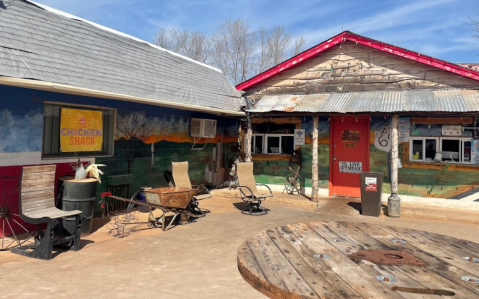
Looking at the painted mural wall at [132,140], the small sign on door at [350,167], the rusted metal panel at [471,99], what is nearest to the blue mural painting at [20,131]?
the painted mural wall at [132,140]

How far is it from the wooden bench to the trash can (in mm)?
6282

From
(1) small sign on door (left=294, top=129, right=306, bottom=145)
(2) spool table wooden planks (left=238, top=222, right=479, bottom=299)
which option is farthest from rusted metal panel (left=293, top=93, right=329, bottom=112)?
(2) spool table wooden planks (left=238, top=222, right=479, bottom=299)

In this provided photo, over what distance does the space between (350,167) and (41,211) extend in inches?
324

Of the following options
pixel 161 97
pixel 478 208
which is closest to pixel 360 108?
pixel 478 208

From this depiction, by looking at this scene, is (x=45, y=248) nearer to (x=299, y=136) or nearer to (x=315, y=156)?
(x=315, y=156)

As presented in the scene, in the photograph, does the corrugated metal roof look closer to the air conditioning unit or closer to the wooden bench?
the air conditioning unit

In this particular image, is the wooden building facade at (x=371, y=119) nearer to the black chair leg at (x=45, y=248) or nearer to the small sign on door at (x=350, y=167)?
the small sign on door at (x=350, y=167)

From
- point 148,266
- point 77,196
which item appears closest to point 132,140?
point 77,196

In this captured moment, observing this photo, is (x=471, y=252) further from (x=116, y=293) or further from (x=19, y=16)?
(x=19, y=16)

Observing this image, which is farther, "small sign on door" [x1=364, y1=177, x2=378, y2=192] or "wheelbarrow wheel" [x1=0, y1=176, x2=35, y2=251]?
"small sign on door" [x1=364, y1=177, x2=378, y2=192]

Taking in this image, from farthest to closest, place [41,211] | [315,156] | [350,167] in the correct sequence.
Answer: [350,167]
[315,156]
[41,211]

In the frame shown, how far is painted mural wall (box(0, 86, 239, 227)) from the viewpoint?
224 inches

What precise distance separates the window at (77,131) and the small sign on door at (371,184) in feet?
20.1

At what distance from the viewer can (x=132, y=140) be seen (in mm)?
8180
